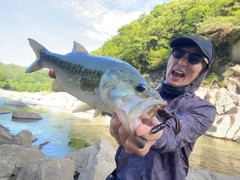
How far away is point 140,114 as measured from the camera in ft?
4.51

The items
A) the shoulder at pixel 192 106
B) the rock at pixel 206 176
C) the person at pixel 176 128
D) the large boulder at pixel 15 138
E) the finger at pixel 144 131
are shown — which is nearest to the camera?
the finger at pixel 144 131

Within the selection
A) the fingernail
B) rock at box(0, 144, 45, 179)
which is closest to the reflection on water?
rock at box(0, 144, 45, 179)

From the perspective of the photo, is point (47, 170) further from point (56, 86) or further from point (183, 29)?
point (183, 29)

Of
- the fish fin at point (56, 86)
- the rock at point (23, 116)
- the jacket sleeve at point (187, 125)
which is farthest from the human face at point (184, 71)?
the rock at point (23, 116)

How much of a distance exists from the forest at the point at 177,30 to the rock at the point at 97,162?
23351 mm

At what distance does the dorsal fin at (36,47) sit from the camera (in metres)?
3.22

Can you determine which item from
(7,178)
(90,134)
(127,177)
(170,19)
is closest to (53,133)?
(90,134)

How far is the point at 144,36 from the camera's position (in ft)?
145

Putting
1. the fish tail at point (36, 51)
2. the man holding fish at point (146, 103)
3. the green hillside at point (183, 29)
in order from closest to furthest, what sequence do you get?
the man holding fish at point (146, 103), the fish tail at point (36, 51), the green hillside at point (183, 29)

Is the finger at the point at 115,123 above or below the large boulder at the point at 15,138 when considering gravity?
above

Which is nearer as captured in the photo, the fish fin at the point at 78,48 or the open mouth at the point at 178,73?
the open mouth at the point at 178,73

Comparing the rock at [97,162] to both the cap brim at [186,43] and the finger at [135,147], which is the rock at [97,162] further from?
the finger at [135,147]

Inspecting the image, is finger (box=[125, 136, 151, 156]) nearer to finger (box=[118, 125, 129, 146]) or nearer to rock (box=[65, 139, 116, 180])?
finger (box=[118, 125, 129, 146])

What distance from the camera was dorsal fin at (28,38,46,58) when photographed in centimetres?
322
